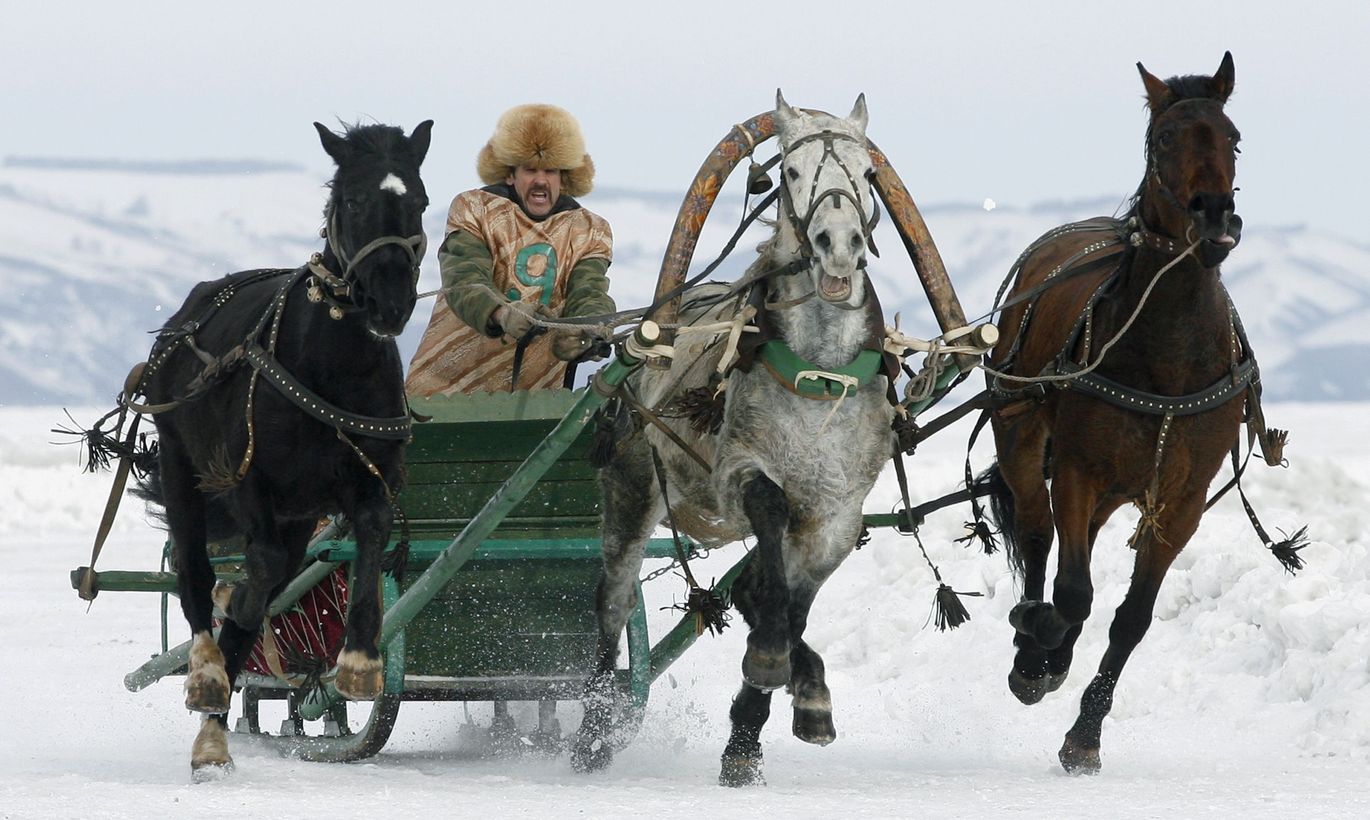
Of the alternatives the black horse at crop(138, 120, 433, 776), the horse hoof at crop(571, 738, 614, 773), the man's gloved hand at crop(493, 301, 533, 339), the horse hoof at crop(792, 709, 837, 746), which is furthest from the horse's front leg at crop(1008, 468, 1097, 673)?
the black horse at crop(138, 120, 433, 776)

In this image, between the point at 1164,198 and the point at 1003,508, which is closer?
the point at 1164,198

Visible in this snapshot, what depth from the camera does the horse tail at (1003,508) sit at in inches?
361

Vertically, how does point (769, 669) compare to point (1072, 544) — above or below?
below

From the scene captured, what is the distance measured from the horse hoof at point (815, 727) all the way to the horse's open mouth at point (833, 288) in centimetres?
140

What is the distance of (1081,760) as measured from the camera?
25.1 feet

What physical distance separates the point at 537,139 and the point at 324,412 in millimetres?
1919

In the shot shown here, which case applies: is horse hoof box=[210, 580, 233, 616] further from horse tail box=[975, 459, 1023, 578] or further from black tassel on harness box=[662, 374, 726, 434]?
horse tail box=[975, 459, 1023, 578]

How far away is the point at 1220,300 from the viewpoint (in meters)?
7.62

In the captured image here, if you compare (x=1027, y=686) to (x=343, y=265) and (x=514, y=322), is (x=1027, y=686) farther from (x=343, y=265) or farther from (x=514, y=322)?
(x=343, y=265)

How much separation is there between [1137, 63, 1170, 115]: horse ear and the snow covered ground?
2.41 meters

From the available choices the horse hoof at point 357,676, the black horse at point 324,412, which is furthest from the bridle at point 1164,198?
the horse hoof at point 357,676

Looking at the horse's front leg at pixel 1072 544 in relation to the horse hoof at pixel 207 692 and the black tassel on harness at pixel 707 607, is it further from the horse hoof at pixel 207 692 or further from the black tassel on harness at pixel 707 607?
the horse hoof at pixel 207 692

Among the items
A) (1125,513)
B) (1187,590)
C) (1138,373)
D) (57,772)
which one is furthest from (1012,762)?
(1125,513)

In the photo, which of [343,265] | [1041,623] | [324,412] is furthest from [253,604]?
[1041,623]
